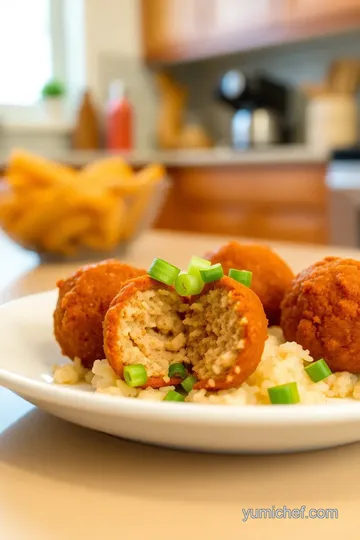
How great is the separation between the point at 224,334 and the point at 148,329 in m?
0.07

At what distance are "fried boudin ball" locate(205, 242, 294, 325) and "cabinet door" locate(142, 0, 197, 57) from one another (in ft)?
11.5

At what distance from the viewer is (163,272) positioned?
0.59m

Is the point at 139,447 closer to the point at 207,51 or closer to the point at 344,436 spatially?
the point at 344,436

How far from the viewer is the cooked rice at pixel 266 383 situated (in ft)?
1.77

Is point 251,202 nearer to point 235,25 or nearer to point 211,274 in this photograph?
point 235,25

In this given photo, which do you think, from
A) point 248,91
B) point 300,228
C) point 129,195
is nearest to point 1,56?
point 248,91

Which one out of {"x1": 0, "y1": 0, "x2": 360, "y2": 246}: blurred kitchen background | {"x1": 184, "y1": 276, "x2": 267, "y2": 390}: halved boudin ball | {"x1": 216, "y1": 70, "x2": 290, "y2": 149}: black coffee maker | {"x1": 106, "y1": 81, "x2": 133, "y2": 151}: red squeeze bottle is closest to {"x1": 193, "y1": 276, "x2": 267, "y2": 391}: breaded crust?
{"x1": 184, "y1": 276, "x2": 267, "y2": 390}: halved boudin ball

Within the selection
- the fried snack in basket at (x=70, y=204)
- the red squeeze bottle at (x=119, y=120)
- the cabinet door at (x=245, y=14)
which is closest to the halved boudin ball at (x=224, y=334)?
the fried snack in basket at (x=70, y=204)

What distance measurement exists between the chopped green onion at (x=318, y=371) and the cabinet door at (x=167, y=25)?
12.2ft

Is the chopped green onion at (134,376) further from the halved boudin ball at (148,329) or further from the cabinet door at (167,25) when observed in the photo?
the cabinet door at (167,25)

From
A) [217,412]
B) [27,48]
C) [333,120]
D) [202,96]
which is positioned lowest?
[217,412]

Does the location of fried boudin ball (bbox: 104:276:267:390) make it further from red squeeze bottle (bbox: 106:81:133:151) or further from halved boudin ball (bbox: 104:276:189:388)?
red squeeze bottle (bbox: 106:81:133:151)

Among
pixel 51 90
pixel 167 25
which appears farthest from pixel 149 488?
pixel 167 25

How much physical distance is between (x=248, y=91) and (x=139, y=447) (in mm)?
3500
